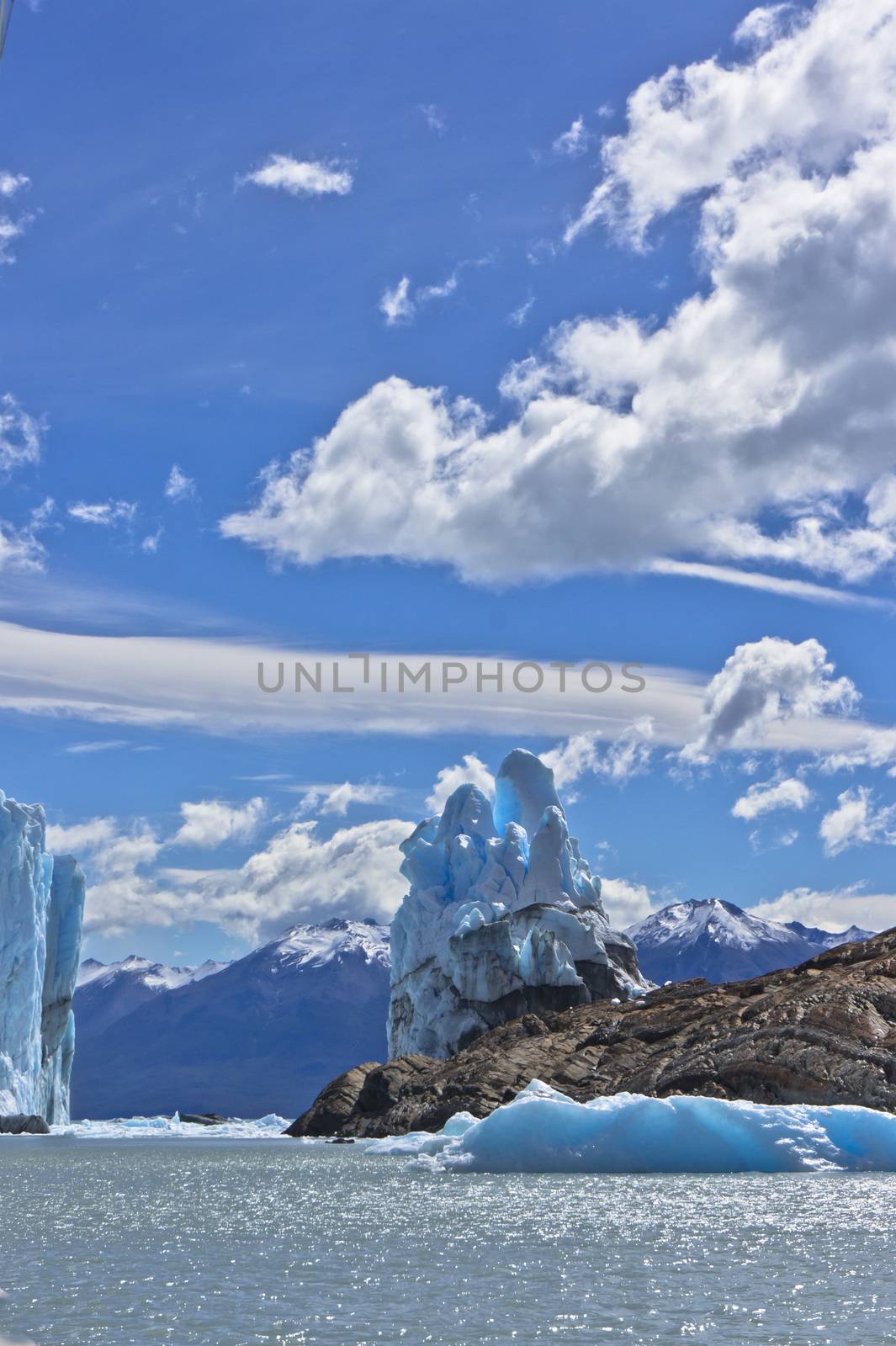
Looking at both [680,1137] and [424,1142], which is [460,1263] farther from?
[424,1142]

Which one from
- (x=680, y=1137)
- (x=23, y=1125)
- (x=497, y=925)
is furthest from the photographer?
(x=497, y=925)

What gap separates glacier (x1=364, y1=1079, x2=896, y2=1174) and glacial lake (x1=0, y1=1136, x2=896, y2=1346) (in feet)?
2.27

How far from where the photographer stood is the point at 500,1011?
7688 centimetres

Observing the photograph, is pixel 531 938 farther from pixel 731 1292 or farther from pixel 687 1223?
pixel 731 1292

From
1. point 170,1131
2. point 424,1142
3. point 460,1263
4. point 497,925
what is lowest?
point 170,1131

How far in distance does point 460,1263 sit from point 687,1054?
31015 mm

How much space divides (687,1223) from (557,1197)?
19.4 ft

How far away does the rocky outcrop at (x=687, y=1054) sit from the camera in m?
41.7

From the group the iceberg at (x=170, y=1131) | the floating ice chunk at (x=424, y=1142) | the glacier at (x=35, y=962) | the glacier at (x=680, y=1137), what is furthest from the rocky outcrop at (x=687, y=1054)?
the glacier at (x=35, y=962)

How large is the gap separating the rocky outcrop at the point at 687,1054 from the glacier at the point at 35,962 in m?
15.1

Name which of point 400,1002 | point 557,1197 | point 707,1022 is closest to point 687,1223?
Answer: point 557,1197

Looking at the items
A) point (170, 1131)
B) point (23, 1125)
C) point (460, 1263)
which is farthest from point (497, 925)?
point (460, 1263)

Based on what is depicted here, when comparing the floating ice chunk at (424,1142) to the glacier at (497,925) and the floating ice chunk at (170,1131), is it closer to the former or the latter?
the glacier at (497,925)

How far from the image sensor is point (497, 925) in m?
76.2
